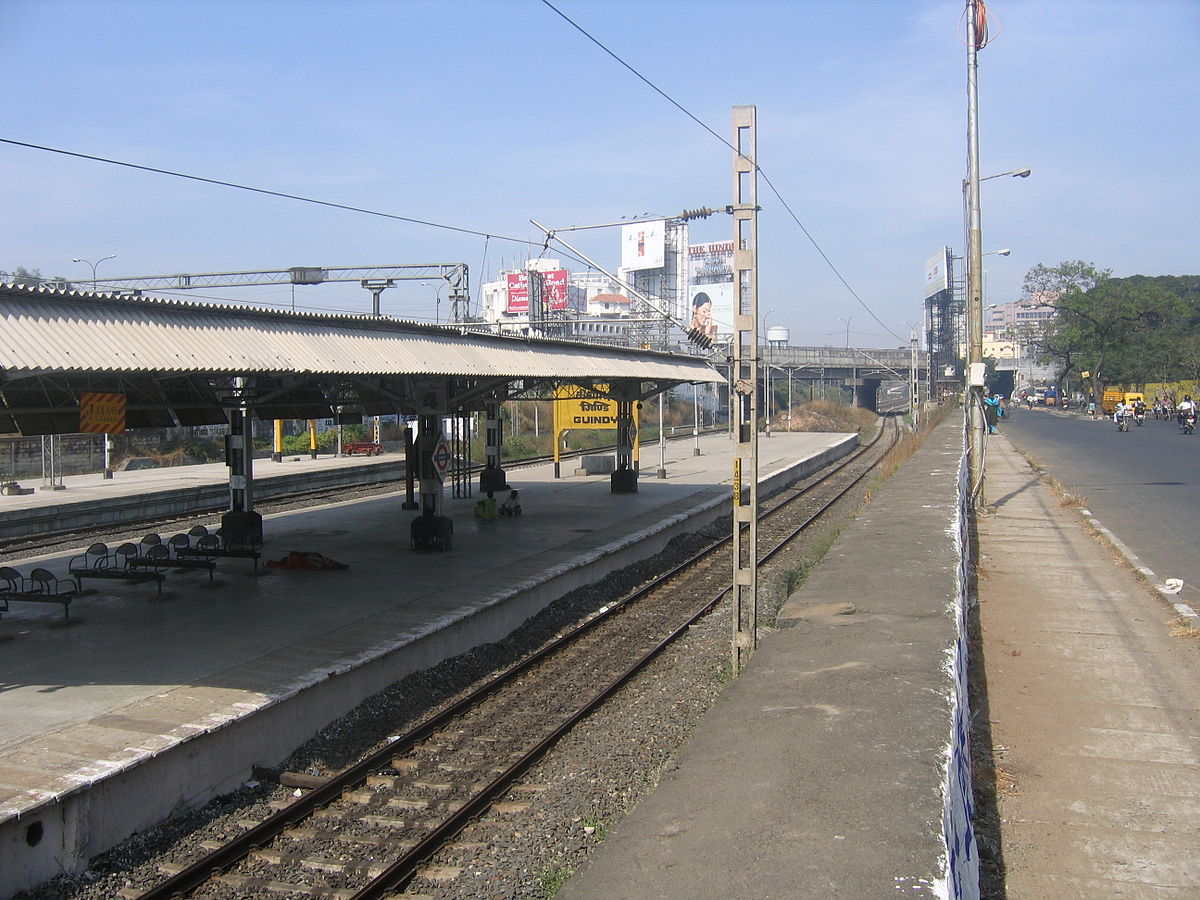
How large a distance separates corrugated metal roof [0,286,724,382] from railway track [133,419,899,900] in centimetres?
380

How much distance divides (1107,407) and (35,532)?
7220cm

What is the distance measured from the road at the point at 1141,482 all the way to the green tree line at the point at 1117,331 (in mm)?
38354

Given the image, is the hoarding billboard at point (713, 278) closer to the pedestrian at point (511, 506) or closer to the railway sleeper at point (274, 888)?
the pedestrian at point (511, 506)

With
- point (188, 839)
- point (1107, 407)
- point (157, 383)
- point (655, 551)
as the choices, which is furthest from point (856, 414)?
point (188, 839)

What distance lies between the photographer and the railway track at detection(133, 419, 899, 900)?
5879 mm

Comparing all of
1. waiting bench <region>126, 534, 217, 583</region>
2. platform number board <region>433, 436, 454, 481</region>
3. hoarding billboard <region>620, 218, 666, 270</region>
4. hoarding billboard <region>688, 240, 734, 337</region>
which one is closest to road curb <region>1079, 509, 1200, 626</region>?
platform number board <region>433, 436, 454, 481</region>

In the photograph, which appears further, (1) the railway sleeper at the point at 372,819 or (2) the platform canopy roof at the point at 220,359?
(2) the platform canopy roof at the point at 220,359

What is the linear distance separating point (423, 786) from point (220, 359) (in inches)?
177

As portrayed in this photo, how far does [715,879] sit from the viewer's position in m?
3.91

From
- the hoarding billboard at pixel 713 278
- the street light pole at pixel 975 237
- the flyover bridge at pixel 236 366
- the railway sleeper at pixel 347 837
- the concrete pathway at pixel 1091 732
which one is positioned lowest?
the railway sleeper at pixel 347 837

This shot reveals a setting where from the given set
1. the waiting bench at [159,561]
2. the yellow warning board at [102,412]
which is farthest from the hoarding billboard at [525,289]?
the yellow warning board at [102,412]

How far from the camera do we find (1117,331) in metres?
82.8

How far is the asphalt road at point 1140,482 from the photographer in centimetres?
1542

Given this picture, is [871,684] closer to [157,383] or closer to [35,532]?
[157,383]
